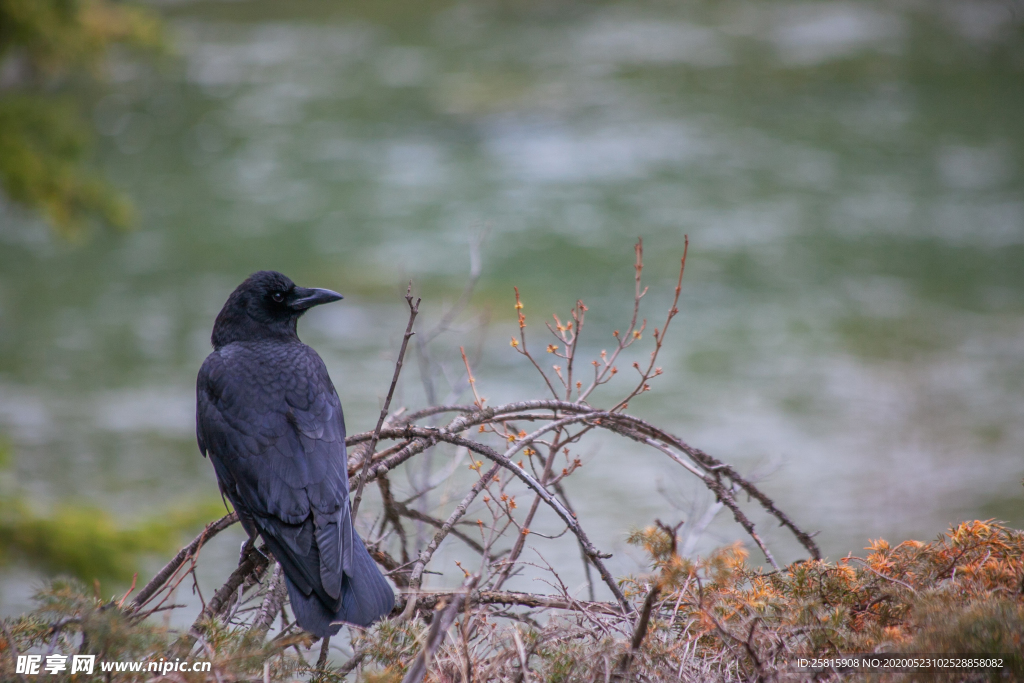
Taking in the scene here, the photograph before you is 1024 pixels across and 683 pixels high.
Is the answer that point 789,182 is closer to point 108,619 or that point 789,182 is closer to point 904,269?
point 904,269

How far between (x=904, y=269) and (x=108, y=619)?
551 inches

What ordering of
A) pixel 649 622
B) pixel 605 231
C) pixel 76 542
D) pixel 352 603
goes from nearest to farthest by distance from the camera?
pixel 649 622
pixel 352 603
pixel 76 542
pixel 605 231

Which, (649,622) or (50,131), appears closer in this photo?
Result: (649,622)

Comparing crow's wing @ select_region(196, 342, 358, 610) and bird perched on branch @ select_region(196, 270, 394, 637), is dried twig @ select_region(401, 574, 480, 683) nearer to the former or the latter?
bird perched on branch @ select_region(196, 270, 394, 637)

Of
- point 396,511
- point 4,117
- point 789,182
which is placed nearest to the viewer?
point 396,511

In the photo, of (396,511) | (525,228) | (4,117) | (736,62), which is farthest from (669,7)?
(396,511)

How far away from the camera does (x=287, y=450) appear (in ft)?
9.64

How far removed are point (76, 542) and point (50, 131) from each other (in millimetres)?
2653

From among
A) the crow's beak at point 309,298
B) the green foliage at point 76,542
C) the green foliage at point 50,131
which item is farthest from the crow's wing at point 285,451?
the green foliage at point 50,131

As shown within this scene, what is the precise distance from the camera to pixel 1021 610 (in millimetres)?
1788

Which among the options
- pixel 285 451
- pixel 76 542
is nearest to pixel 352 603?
pixel 285 451

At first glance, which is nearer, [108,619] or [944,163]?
[108,619]

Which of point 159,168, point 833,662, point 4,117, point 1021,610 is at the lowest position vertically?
point 833,662

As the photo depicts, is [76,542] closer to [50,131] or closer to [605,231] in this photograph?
[50,131]
